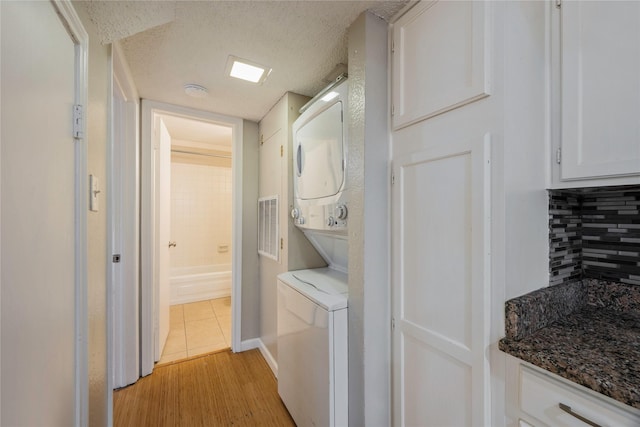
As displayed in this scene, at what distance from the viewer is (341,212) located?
1.38m

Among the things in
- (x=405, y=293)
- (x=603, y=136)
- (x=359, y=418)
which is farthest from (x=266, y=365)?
(x=603, y=136)

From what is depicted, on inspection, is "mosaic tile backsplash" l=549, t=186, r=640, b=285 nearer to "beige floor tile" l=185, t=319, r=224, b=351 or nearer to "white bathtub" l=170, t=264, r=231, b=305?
"beige floor tile" l=185, t=319, r=224, b=351

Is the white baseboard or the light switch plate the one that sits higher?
the light switch plate

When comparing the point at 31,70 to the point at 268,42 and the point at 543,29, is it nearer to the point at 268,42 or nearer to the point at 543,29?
the point at 268,42

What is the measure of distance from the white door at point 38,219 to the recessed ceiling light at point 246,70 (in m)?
0.82

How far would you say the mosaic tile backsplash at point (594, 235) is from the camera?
1.02 m

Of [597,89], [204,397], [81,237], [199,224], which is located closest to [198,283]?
[199,224]

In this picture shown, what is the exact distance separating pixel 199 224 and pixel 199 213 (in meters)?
0.18

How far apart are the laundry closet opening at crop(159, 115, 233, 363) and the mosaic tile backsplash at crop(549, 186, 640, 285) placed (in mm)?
3216

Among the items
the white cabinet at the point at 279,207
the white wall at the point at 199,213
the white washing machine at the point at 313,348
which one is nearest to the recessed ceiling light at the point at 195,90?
the white cabinet at the point at 279,207

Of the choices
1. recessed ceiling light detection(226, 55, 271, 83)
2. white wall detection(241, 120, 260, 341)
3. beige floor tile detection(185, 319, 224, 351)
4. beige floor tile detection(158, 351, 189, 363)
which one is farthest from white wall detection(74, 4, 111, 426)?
beige floor tile detection(185, 319, 224, 351)

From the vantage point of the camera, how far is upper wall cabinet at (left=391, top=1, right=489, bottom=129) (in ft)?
2.92

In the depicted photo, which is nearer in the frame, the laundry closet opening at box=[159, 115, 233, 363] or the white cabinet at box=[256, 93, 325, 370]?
the white cabinet at box=[256, 93, 325, 370]

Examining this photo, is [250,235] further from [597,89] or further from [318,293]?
[597,89]
